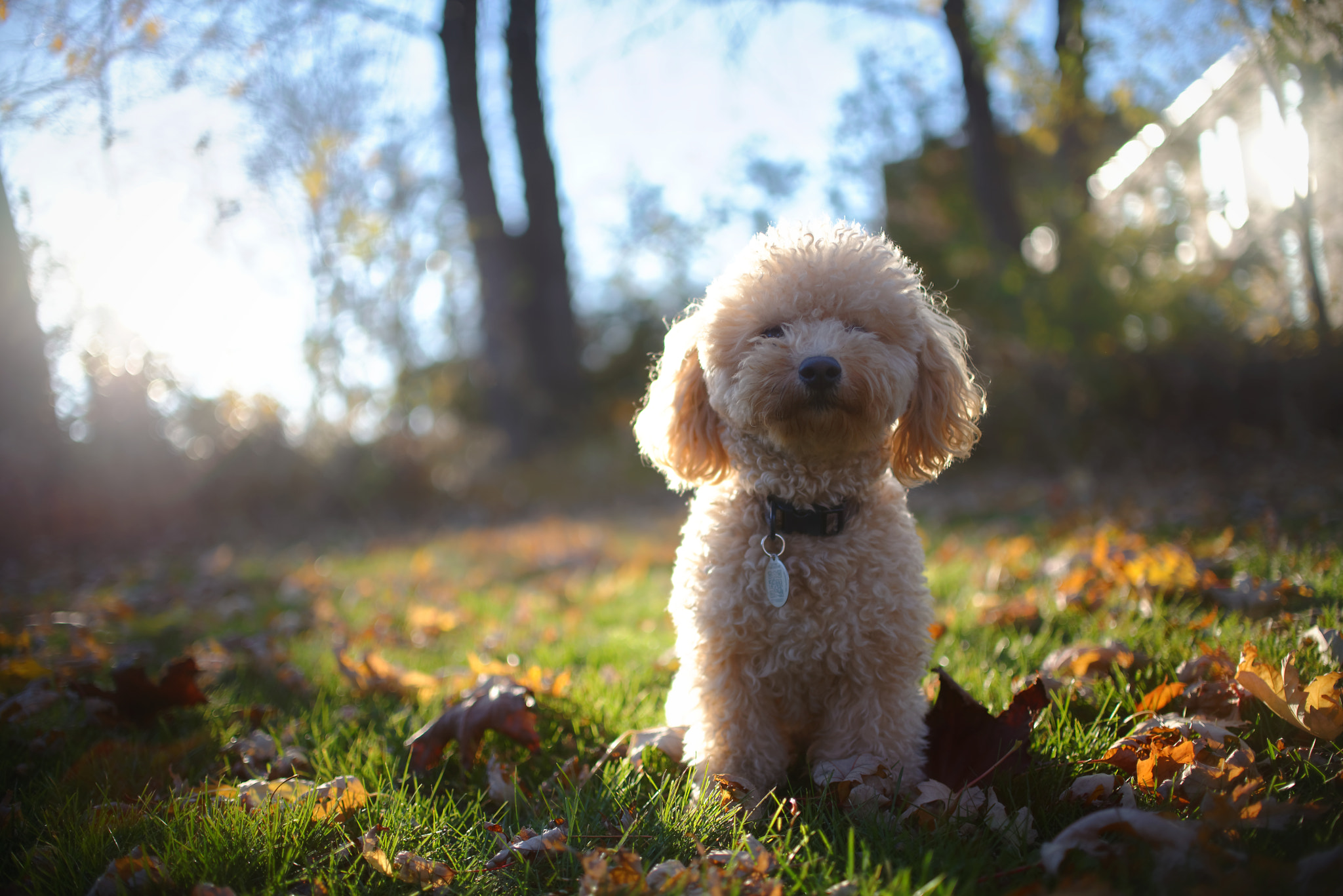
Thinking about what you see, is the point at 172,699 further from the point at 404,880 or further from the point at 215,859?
the point at 404,880

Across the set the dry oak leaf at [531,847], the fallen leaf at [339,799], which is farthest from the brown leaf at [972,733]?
the fallen leaf at [339,799]

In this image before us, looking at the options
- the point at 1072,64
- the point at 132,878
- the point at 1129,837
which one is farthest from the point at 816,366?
the point at 1072,64

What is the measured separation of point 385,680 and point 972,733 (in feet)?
8.06

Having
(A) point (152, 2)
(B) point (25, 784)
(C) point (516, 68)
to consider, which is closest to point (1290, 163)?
(A) point (152, 2)

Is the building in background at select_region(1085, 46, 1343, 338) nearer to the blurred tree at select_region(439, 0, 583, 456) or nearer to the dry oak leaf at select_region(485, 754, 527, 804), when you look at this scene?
the dry oak leaf at select_region(485, 754, 527, 804)

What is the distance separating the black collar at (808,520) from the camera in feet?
7.64

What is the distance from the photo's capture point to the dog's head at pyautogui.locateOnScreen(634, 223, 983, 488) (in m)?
2.29

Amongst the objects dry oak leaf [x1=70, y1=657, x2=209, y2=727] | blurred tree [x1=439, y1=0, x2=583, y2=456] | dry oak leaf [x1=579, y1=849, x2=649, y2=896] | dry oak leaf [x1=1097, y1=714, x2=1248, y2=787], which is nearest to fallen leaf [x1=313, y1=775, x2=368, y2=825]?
dry oak leaf [x1=579, y1=849, x2=649, y2=896]

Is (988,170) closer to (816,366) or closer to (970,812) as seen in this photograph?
(816,366)

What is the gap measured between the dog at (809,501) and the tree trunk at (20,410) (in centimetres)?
427

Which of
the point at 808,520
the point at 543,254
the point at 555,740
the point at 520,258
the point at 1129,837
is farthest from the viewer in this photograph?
the point at 543,254

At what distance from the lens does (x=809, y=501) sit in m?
2.40

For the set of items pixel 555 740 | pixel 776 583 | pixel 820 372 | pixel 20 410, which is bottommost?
pixel 555 740

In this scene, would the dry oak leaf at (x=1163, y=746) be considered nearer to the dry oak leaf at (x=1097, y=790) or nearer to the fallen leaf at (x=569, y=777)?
the dry oak leaf at (x=1097, y=790)
